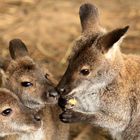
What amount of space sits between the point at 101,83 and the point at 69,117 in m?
0.51

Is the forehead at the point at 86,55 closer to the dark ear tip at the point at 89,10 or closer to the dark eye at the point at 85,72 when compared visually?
the dark eye at the point at 85,72

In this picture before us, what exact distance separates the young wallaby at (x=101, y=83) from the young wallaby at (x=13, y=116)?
37cm

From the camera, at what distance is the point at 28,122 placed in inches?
248

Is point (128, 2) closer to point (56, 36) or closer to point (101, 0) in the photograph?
point (101, 0)

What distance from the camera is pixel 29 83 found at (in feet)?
20.9

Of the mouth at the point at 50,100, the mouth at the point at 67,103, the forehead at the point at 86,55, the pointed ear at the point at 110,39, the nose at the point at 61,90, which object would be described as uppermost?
the pointed ear at the point at 110,39

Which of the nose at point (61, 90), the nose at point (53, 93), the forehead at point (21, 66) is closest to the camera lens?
the nose at point (61, 90)

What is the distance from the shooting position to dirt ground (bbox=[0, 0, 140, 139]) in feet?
31.1

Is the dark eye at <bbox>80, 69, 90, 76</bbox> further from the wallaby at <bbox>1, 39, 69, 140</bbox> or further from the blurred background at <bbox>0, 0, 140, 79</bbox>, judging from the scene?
the blurred background at <bbox>0, 0, 140, 79</bbox>

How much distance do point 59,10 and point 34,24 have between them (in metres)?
0.69

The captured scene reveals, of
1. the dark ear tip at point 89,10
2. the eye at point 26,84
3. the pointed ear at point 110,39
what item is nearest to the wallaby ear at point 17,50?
the eye at point 26,84

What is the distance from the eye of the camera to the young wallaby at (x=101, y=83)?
6.21m

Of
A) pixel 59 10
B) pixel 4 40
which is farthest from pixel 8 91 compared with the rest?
pixel 59 10

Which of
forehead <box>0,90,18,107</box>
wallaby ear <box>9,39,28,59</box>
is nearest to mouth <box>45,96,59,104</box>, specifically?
forehead <box>0,90,18,107</box>
